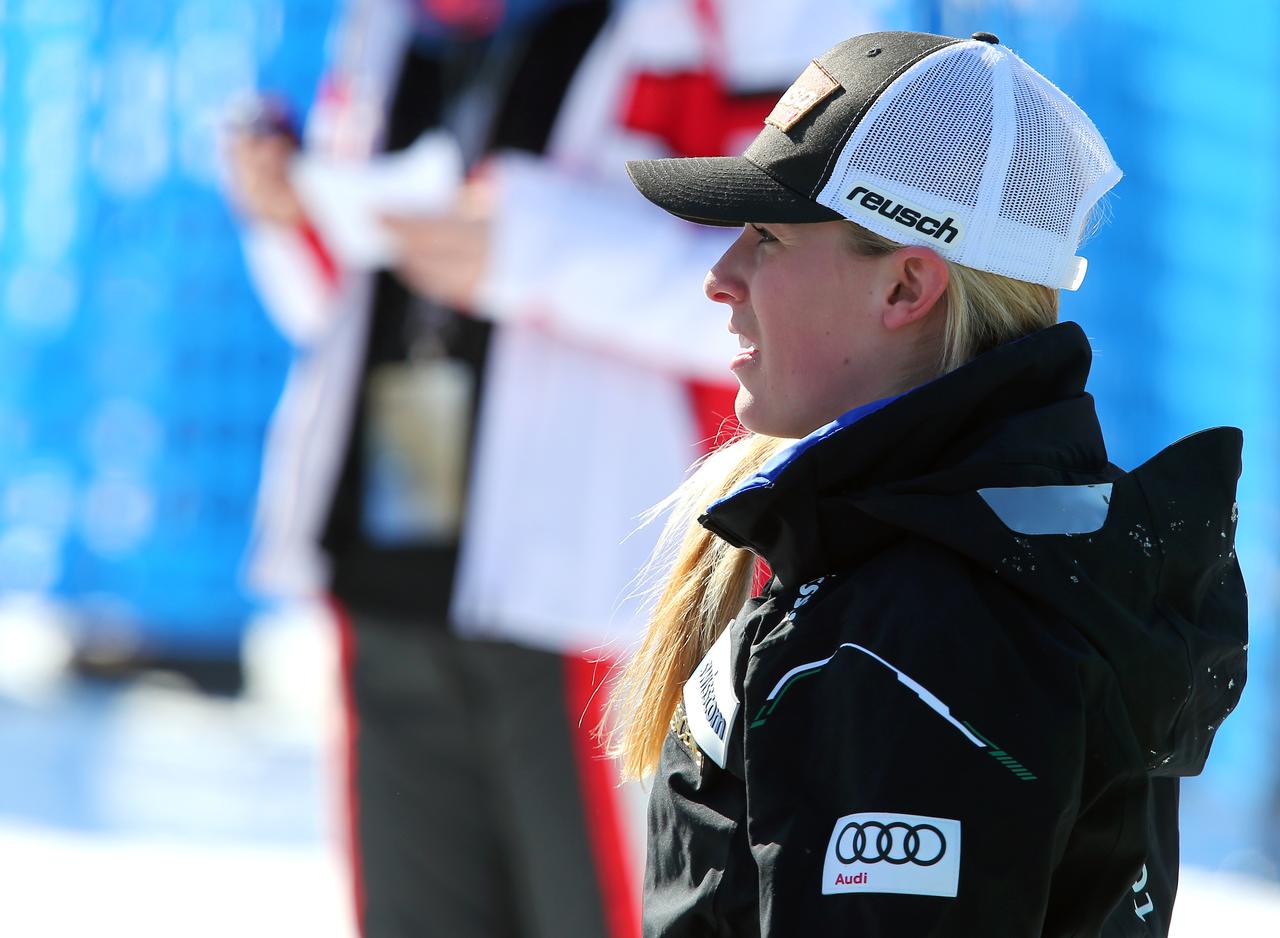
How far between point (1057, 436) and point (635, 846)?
35.5 inches

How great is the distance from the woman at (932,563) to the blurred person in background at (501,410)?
51 centimetres

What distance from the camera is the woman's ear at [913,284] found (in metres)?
1.03

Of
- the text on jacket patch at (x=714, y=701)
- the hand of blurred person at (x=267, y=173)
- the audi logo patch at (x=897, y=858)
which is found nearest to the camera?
the audi logo patch at (x=897, y=858)

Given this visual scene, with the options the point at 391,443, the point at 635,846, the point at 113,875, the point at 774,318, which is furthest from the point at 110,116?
the point at 774,318

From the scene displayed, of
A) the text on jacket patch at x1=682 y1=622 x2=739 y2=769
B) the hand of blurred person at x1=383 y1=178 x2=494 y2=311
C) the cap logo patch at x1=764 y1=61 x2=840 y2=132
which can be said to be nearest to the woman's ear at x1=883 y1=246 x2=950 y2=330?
the cap logo patch at x1=764 y1=61 x2=840 y2=132

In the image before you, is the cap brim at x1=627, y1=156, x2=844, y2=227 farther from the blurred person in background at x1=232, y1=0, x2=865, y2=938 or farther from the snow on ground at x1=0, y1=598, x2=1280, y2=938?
the snow on ground at x1=0, y1=598, x2=1280, y2=938

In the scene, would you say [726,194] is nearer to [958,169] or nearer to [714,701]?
[958,169]

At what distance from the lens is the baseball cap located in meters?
1.01

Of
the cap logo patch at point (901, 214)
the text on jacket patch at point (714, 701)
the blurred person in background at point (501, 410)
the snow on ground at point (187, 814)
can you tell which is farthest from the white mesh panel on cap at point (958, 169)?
the snow on ground at point (187, 814)

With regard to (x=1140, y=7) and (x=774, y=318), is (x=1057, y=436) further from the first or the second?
(x=1140, y=7)

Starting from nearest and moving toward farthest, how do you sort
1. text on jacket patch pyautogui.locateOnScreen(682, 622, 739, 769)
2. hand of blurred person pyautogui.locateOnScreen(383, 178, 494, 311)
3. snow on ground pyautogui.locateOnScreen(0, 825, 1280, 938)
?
1. text on jacket patch pyautogui.locateOnScreen(682, 622, 739, 769)
2. hand of blurred person pyautogui.locateOnScreen(383, 178, 494, 311)
3. snow on ground pyautogui.locateOnScreen(0, 825, 1280, 938)

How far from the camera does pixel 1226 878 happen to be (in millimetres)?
3576

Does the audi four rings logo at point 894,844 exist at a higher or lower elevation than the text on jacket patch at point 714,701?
lower

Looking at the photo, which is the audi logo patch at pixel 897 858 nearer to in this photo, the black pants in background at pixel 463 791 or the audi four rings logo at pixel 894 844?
the audi four rings logo at pixel 894 844
